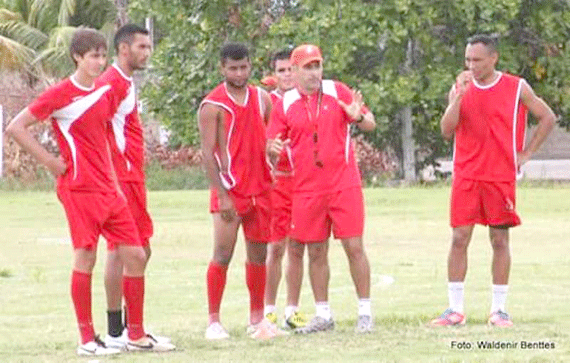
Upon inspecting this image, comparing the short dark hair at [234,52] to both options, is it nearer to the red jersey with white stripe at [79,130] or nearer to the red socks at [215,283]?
the red jersey with white stripe at [79,130]

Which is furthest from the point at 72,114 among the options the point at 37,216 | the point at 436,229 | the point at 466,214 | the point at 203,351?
the point at 37,216

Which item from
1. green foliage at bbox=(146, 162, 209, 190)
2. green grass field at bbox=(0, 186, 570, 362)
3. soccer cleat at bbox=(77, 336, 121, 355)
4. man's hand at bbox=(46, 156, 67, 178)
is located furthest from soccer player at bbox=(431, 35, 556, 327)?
green foliage at bbox=(146, 162, 209, 190)

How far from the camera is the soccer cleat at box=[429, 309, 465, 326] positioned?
1335 centimetres

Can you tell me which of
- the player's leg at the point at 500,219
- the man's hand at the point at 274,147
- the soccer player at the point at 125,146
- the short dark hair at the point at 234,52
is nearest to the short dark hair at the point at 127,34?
the soccer player at the point at 125,146

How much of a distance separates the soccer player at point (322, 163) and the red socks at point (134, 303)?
4.32 feet

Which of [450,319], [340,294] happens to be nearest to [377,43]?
[340,294]

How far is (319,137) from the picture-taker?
43.2 ft

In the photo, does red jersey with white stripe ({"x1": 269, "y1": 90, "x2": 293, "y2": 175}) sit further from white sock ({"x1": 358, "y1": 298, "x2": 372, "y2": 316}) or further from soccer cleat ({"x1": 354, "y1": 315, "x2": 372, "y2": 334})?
soccer cleat ({"x1": 354, "y1": 315, "x2": 372, "y2": 334})

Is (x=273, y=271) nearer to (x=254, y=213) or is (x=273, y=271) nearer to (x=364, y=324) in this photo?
(x=254, y=213)

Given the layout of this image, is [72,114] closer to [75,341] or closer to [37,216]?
[75,341]

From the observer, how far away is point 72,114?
476 inches

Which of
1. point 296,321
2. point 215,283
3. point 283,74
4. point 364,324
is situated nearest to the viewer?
point 364,324

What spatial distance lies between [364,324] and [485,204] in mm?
1338

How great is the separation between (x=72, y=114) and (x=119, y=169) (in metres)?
0.73
